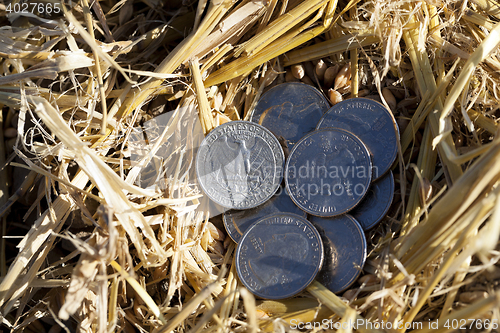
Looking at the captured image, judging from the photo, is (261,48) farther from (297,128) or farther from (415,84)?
(415,84)

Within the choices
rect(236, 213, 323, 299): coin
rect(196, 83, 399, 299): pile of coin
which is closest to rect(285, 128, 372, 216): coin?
rect(196, 83, 399, 299): pile of coin

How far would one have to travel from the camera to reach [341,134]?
168cm

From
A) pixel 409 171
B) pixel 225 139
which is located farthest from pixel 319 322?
pixel 225 139

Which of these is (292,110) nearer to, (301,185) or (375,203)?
(301,185)

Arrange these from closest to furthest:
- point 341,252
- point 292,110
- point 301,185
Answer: point 341,252 → point 301,185 → point 292,110

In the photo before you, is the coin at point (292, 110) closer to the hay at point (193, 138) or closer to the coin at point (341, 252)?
the hay at point (193, 138)

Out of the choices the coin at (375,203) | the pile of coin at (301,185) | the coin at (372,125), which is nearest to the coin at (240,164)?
the pile of coin at (301,185)

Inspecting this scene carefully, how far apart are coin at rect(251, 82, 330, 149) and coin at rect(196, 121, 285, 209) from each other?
0.12 meters

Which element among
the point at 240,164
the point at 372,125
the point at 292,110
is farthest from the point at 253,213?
the point at 372,125

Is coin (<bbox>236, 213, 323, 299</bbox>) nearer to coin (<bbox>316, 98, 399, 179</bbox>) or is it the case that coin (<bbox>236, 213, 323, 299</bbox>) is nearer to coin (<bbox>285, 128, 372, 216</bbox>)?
coin (<bbox>285, 128, 372, 216</bbox>)

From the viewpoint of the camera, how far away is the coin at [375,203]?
63.8 inches

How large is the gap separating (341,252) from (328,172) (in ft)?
1.21

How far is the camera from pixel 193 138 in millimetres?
1794

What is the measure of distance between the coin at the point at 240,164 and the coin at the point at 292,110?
0.12 metres
